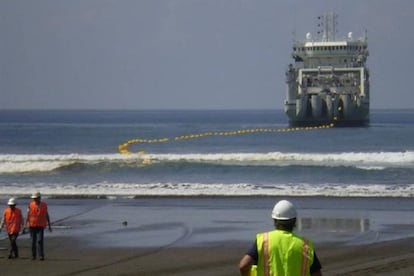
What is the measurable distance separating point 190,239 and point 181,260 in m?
2.70

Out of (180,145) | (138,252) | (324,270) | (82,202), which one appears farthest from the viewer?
(180,145)

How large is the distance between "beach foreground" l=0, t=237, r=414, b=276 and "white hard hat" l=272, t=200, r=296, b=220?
23.0 ft

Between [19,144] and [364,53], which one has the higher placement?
[364,53]

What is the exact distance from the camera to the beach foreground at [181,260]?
13188 mm

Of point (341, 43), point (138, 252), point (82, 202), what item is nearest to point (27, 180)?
point (82, 202)

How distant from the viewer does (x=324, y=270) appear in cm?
1318

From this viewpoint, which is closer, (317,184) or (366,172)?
(317,184)

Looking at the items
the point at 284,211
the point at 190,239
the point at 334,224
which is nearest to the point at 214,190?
the point at 334,224

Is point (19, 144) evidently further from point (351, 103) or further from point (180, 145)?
point (351, 103)

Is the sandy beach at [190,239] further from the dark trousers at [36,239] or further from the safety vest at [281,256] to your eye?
the safety vest at [281,256]

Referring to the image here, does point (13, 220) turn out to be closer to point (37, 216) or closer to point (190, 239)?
point (37, 216)

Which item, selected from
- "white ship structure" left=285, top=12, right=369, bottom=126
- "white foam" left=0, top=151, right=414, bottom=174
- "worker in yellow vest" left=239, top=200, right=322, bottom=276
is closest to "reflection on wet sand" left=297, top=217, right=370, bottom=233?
"worker in yellow vest" left=239, top=200, right=322, bottom=276

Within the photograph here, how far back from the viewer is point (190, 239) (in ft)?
55.6

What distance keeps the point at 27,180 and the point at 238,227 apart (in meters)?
18.2
